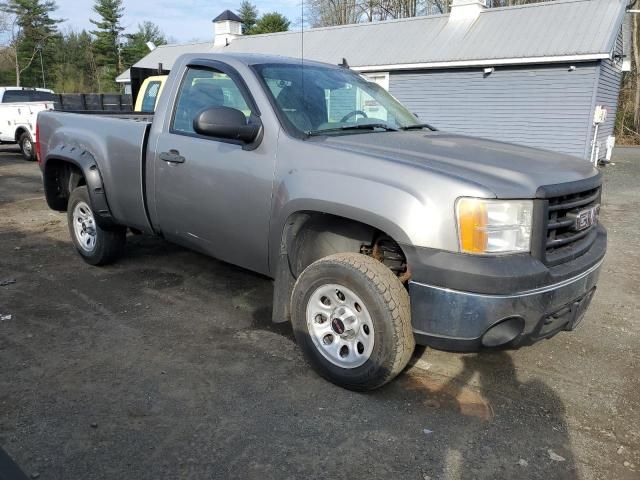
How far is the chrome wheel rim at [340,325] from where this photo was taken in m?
3.08

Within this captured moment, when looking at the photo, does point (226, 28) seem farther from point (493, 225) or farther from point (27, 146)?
point (493, 225)

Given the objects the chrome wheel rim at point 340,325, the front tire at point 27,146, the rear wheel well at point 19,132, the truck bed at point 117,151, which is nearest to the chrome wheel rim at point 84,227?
the truck bed at point 117,151

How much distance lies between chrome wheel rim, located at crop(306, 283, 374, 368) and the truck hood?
2.71 feet

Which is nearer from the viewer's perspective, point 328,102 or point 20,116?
point 328,102

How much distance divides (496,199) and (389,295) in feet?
2.42

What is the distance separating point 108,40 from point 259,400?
5563cm

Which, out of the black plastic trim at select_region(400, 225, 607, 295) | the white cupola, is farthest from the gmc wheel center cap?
the white cupola

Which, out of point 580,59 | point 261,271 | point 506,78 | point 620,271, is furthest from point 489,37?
point 261,271

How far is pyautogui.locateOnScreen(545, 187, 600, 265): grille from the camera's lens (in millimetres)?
2855

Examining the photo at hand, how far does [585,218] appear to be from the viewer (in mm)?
3150

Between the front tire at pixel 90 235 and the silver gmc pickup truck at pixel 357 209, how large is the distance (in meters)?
0.65

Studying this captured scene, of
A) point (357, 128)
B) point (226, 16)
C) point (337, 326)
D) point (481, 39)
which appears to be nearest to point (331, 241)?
point (337, 326)

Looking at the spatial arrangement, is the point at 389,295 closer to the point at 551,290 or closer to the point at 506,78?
the point at 551,290

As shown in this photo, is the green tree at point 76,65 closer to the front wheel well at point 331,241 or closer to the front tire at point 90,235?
the front tire at point 90,235
